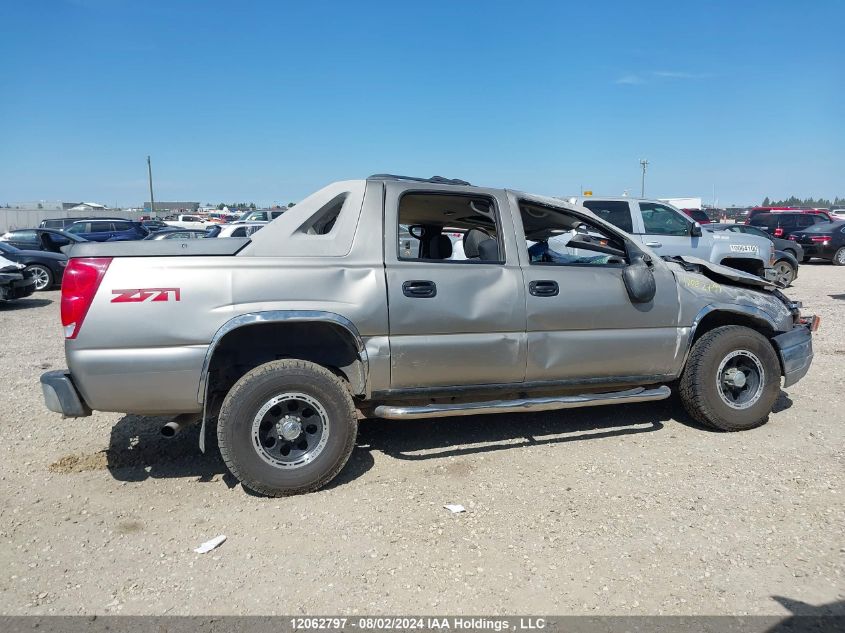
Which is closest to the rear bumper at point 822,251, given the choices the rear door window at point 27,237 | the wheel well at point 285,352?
the wheel well at point 285,352

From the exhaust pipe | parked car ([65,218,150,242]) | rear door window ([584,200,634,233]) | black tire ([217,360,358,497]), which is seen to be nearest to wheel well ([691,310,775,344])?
black tire ([217,360,358,497])

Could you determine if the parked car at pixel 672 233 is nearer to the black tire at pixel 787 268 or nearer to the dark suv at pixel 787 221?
the black tire at pixel 787 268

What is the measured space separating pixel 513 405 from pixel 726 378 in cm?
191

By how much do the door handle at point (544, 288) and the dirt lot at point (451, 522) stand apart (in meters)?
1.19

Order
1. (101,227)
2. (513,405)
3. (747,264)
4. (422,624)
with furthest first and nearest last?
1. (101,227)
2. (747,264)
3. (513,405)
4. (422,624)

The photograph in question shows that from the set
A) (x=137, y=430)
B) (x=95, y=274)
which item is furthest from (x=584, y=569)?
(x=137, y=430)

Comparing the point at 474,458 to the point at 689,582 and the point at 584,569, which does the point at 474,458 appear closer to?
the point at 584,569

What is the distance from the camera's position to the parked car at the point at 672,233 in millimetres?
10016

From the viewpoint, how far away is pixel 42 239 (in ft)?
55.7

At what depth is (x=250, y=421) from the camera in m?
3.72

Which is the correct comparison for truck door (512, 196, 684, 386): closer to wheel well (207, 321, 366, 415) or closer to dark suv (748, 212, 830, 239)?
wheel well (207, 321, 366, 415)

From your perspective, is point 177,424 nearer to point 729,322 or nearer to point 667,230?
point 729,322

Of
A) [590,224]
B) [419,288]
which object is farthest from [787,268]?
[419,288]

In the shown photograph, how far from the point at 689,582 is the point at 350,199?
117 inches
